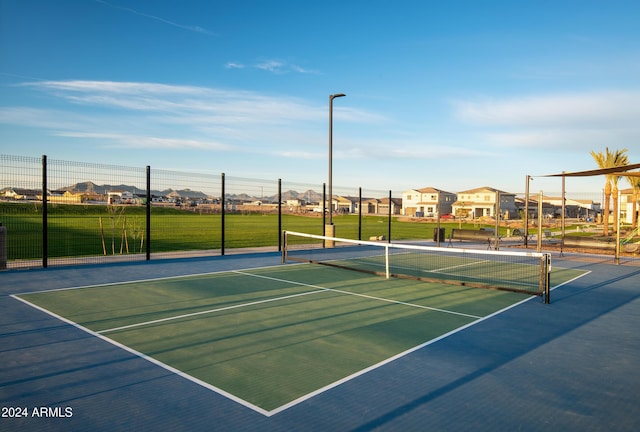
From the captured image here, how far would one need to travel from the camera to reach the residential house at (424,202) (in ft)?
299

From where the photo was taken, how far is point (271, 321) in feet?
25.8

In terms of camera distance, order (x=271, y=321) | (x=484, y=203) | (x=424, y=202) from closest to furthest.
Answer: (x=271, y=321) < (x=484, y=203) < (x=424, y=202)

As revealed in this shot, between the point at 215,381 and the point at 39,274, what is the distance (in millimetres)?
9662

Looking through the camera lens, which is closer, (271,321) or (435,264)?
(271,321)

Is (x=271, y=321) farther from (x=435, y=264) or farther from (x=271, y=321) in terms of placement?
(x=435, y=264)

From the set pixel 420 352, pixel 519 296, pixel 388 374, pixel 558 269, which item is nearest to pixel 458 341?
pixel 420 352

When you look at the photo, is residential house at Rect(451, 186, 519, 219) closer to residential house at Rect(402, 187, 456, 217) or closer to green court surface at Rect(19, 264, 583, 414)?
residential house at Rect(402, 187, 456, 217)

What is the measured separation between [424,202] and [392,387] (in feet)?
298

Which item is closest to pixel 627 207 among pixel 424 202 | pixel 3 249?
pixel 424 202

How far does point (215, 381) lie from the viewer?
5215 millimetres

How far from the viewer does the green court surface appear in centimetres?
549

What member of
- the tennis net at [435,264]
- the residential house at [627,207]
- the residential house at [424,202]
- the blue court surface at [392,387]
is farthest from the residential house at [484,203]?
the blue court surface at [392,387]

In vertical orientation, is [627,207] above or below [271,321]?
above

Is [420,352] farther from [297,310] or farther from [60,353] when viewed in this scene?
[60,353]
